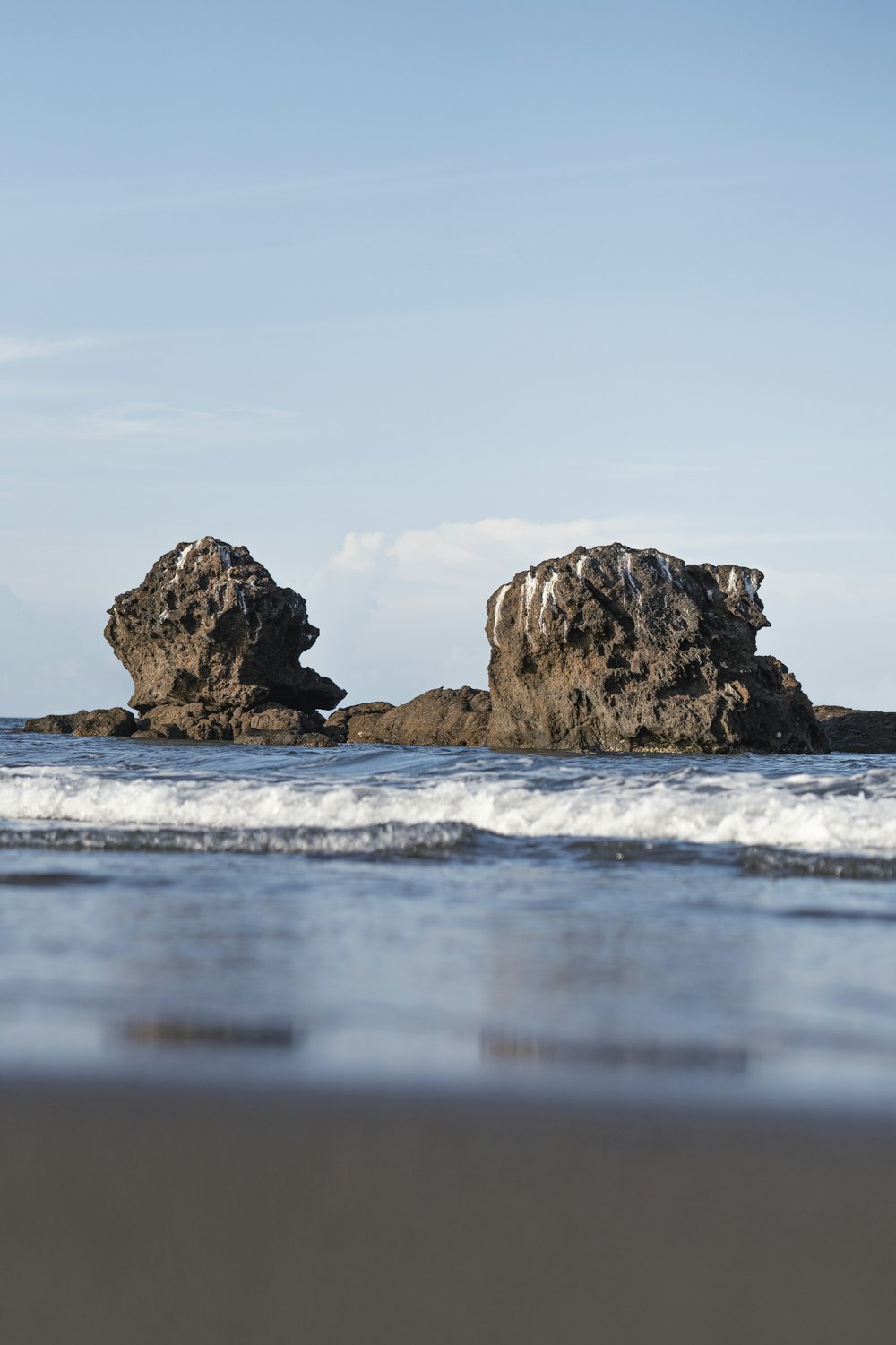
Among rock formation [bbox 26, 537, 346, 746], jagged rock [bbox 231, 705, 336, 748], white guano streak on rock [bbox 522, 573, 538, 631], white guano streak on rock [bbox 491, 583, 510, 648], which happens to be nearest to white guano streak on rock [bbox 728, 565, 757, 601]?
white guano streak on rock [bbox 522, 573, 538, 631]

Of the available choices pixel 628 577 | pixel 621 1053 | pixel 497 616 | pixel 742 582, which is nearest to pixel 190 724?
→ pixel 497 616

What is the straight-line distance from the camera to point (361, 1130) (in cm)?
234

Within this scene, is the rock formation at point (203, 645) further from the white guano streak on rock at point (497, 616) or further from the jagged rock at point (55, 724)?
the white guano streak on rock at point (497, 616)

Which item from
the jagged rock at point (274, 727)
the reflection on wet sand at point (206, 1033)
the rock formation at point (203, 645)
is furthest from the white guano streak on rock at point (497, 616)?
the reflection on wet sand at point (206, 1033)

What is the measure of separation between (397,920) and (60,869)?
2.22 meters

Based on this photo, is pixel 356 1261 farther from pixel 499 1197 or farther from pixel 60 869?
pixel 60 869

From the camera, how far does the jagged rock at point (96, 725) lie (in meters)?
25.4

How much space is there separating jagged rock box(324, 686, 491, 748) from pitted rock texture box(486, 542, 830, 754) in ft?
5.76

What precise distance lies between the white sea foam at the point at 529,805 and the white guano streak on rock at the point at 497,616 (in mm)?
9872

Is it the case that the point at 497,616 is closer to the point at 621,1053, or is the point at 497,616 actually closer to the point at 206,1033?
the point at 206,1033

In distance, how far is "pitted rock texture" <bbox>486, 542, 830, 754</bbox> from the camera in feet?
61.5

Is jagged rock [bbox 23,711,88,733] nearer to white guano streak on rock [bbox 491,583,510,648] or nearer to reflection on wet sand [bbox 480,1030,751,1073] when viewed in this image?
Answer: white guano streak on rock [bbox 491,583,510,648]

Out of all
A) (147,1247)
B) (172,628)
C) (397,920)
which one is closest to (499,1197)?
(147,1247)

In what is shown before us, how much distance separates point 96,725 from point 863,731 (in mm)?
16422
